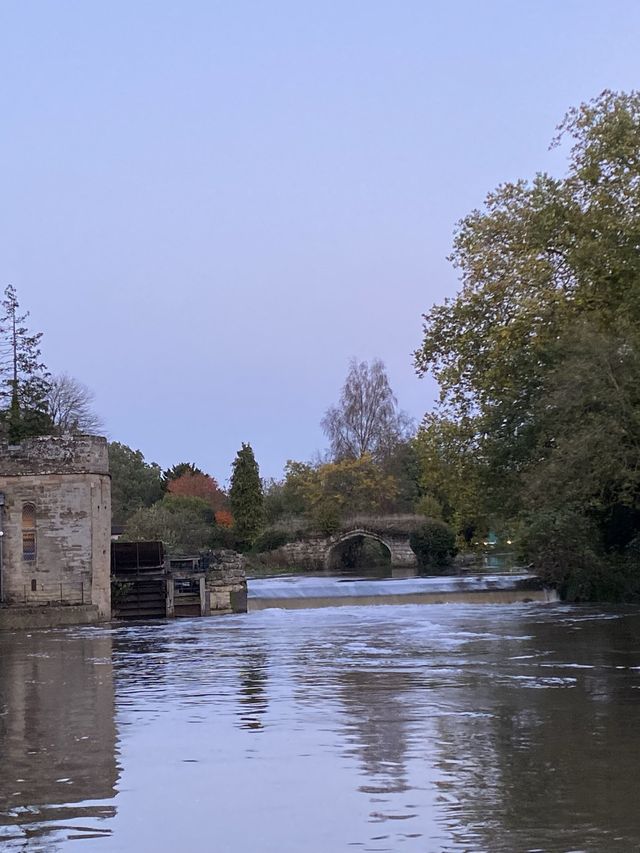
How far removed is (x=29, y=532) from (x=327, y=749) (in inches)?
920

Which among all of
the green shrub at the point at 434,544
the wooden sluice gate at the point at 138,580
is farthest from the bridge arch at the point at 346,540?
the wooden sluice gate at the point at 138,580

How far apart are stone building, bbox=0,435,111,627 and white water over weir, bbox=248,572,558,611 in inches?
334

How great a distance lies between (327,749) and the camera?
11539mm

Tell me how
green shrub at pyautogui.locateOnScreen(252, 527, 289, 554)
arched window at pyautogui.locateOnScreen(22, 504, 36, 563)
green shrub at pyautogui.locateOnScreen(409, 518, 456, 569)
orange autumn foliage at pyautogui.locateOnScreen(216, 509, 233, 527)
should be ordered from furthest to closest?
orange autumn foliage at pyautogui.locateOnScreen(216, 509, 233, 527)
green shrub at pyautogui.locateOnScreen(252, 527, 289, 554)
green shrub at pyautogui.locateOnScreen(409, 518, 456, 569)
arched window at pyautogui.locateOnScreen(22, 504, 36, 563)

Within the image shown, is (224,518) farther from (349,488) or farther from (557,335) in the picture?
(557,335)

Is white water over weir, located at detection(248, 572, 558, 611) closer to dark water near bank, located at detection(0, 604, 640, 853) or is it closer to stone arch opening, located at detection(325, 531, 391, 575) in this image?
dark water near bank, located at detection(0, 604, 640, 853)

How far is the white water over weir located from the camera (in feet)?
135

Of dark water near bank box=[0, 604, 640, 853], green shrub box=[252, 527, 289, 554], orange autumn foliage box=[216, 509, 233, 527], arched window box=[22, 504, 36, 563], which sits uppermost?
orange autumn foliage box=[216, 509, 233, 527]

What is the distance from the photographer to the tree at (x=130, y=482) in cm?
8050

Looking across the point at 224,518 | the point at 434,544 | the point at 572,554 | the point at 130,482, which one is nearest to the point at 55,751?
the point at 572,554

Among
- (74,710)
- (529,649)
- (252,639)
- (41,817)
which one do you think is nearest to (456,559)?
(252,639)

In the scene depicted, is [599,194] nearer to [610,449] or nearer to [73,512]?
[610,449]

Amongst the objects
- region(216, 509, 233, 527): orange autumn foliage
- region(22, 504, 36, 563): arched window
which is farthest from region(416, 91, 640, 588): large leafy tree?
region(216, 509, 233, 527): orange autumn foliage

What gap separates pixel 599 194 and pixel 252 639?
15.0 metres
